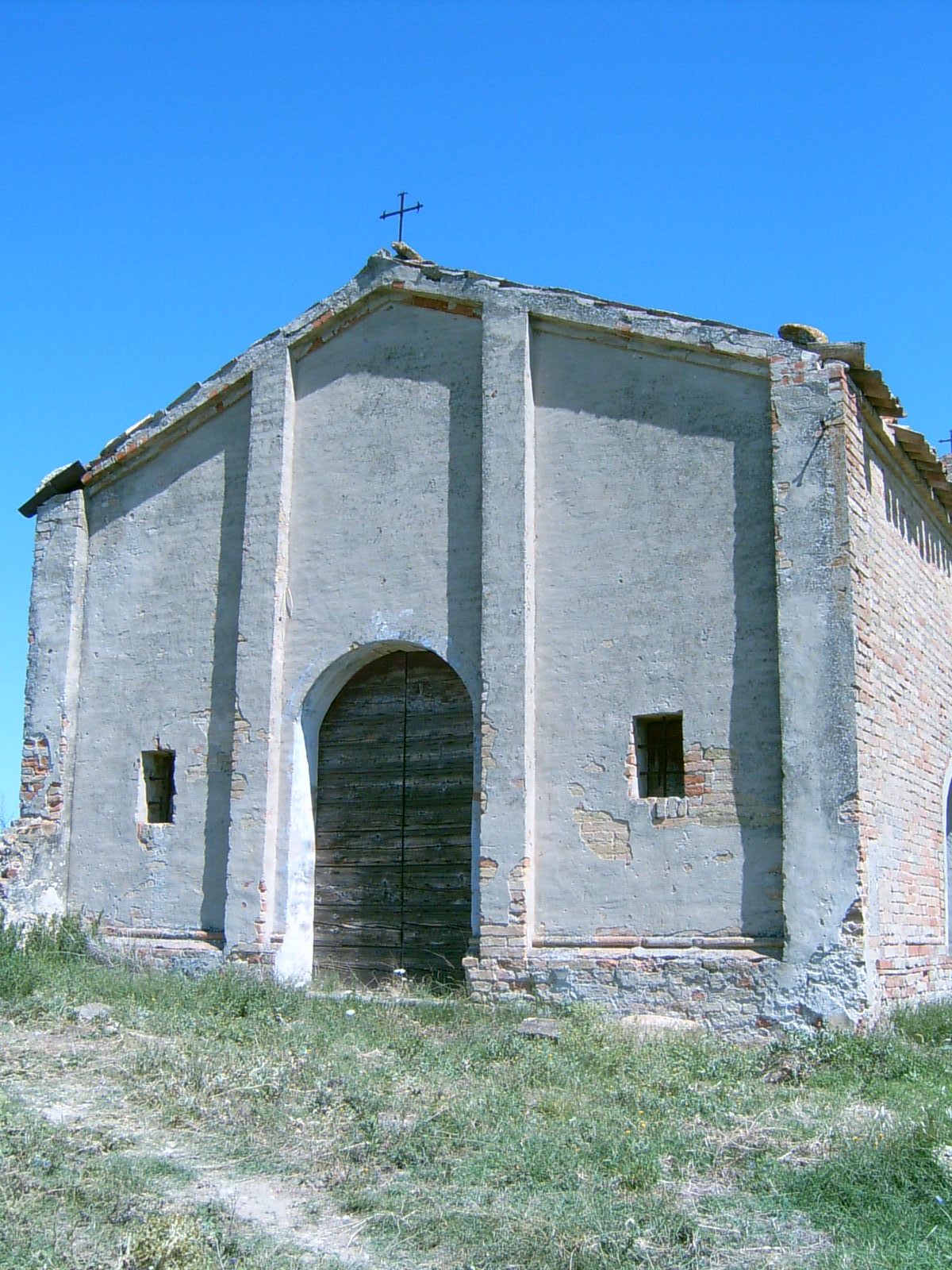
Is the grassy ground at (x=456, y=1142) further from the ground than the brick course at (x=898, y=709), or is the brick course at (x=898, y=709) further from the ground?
the brick course at (x=898, y=709)

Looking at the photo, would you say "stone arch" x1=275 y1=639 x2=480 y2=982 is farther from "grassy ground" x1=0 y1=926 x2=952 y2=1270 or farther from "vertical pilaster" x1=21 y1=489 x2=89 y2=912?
"vertical pilaster" x1=21 y1=489 x2=89 y2=912

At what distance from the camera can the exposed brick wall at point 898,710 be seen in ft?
29.6

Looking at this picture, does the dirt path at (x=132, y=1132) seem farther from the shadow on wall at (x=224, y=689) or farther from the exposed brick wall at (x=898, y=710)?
the exposed brick wall at (x=898, y=710)

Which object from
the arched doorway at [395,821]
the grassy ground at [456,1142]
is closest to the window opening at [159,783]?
the arched doorway at [395,821]

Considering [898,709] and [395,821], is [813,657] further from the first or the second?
[395,821]

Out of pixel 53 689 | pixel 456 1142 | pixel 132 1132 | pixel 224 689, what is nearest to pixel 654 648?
pixel 224 689

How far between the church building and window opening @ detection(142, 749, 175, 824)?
40 mm

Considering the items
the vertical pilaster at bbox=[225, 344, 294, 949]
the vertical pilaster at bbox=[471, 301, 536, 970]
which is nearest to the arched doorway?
the vertical pilaster at bbox=[225, 344, 294, 949]

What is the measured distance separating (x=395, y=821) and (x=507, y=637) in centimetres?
204

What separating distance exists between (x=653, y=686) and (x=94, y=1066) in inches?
186

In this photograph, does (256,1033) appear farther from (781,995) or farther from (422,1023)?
(781,995)

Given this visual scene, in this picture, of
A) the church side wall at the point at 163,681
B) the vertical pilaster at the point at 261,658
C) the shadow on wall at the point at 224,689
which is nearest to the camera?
the vertical pilaster at the point at 261,658

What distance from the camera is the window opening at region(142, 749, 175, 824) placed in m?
11.8

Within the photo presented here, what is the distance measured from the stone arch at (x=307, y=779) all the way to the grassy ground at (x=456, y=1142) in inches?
62.5
